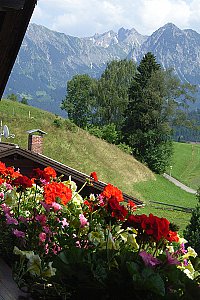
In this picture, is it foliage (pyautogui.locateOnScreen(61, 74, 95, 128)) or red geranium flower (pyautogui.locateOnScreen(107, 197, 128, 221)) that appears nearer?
red geranium flower (pyautogui.locateOnScreen(107, 197, 128, 221))

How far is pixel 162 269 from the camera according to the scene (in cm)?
125

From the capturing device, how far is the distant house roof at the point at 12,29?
1.45 metres

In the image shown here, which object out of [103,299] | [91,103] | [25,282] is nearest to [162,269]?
[103,299]

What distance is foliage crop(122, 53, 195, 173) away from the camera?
32875mm

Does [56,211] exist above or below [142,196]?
above

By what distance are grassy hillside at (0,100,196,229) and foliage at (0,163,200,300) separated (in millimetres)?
21796

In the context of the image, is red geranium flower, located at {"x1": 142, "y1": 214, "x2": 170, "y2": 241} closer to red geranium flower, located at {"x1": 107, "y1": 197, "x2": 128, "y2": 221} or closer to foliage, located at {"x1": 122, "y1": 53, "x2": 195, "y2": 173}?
red geranium flower, located at {"x1": 107, "y1": 197, "x2": 128, "y2": 221}

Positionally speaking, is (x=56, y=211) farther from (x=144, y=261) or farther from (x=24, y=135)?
(x=24, y=135)

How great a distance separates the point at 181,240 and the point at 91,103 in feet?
145

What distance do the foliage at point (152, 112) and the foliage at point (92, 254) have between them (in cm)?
3044

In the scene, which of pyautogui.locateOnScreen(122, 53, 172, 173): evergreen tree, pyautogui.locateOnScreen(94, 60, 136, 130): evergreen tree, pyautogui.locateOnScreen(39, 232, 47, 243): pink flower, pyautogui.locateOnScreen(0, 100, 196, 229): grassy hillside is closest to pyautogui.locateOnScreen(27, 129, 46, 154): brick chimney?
pyautogui.locateOnScreen(39, 232, 47, 243): pink flower

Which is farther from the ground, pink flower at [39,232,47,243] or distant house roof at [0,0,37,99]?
distant house roof at [0,0,37,99]

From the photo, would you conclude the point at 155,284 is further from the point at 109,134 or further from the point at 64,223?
the point at 109,134

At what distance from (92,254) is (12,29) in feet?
2.79
